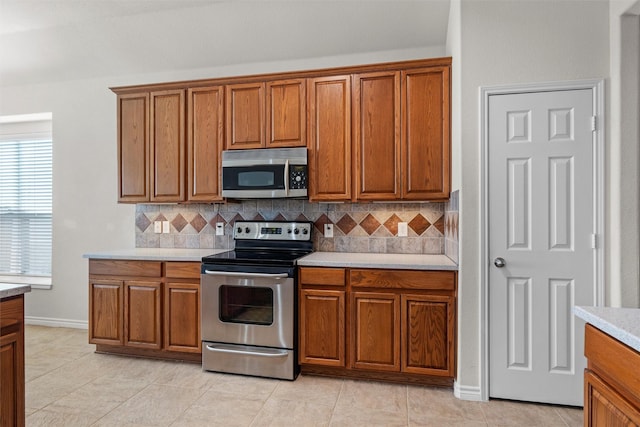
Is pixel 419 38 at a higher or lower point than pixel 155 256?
higher

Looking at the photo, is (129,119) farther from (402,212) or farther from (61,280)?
(402,212)

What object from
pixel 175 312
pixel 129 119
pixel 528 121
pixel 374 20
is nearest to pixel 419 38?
pixel 374 20

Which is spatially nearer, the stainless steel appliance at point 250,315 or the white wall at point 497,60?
the white wall at point 497,60

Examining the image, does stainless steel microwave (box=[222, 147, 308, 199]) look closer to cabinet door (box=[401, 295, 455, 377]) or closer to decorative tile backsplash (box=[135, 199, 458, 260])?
decorative tile backsplash (box=[135, 199, 458, 260])

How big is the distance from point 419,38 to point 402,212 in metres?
1.50

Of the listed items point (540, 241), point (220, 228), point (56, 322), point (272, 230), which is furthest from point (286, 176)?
point (56, 322)

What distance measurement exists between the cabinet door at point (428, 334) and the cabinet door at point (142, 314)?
6.51ft

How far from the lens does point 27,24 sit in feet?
10.9

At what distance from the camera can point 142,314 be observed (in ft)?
9.92

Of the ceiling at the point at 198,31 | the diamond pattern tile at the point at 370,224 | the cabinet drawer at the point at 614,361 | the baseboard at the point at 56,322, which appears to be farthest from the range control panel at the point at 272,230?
the cabinet drawer at the point at 614,361

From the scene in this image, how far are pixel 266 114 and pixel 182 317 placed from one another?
1.82 meters

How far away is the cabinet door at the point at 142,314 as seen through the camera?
299 cm

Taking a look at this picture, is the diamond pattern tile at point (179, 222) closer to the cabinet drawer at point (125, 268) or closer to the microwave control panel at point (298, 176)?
the cabinet drawer at point (125, 268)

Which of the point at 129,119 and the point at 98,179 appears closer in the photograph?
the point at 129,119
